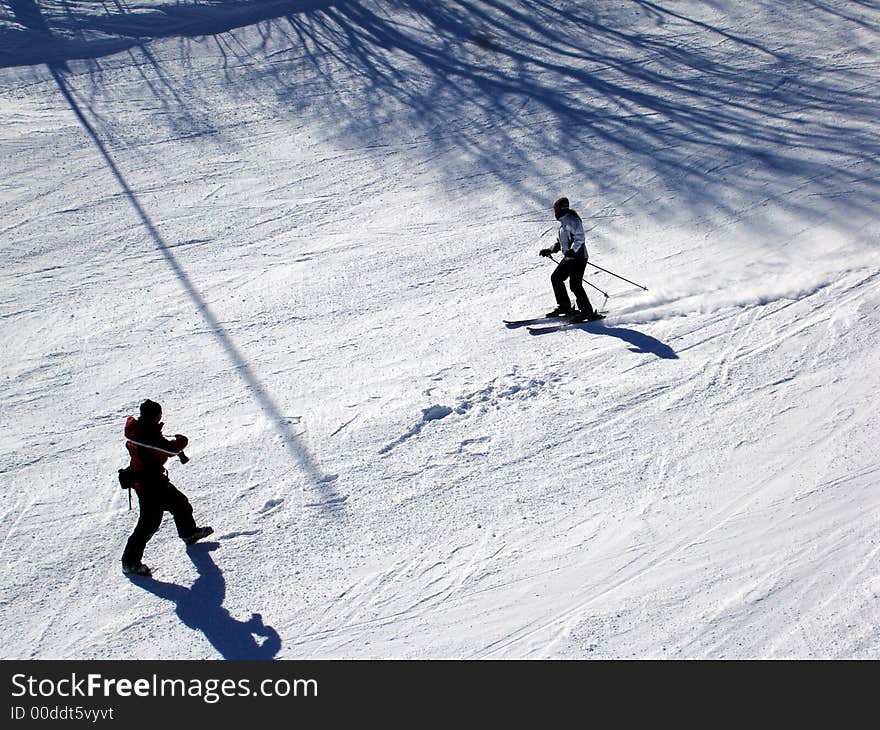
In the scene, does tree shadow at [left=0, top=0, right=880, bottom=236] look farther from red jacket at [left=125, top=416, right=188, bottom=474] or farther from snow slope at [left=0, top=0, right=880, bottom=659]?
red jacket at [left=125, top=416, right=188, bottom=474]

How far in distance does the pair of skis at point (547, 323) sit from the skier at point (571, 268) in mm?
39

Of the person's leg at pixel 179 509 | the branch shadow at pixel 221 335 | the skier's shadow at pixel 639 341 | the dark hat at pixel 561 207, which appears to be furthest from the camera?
the dark hat at pixel 561 207

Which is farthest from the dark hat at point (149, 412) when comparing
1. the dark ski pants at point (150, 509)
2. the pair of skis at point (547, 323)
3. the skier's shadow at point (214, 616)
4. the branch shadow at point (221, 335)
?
the pair of skis at point (547, 323)

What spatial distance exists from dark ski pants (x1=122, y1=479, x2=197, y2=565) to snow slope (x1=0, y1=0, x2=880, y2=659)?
283mm

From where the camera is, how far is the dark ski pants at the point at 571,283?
9.12 m

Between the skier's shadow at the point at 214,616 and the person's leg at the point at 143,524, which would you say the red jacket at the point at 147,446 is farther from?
the skier's shadow at the point at 214,616

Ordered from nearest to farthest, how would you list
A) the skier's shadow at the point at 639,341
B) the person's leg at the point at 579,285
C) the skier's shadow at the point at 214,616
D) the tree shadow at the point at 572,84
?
the skier's shadow at the point at 214,616, the skier's shadow at the point at 639,341, the person's leg at the point at 579,285, the tree shadow at the point at 572,84

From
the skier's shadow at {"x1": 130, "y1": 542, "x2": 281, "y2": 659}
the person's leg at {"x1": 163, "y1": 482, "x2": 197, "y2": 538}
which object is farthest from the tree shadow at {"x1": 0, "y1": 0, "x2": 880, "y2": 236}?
the skier's shadow at {"x1": 130, "y1": 542, "x2": 281, "y2": 659}

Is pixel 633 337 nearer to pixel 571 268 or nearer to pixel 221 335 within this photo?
pixel 571 268

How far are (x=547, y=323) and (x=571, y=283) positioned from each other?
1.69ft

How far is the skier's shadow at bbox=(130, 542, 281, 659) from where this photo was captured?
5672 millimetres

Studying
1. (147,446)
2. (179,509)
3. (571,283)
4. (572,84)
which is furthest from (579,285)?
(572,84)

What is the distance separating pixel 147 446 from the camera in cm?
589

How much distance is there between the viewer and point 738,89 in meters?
14.8
